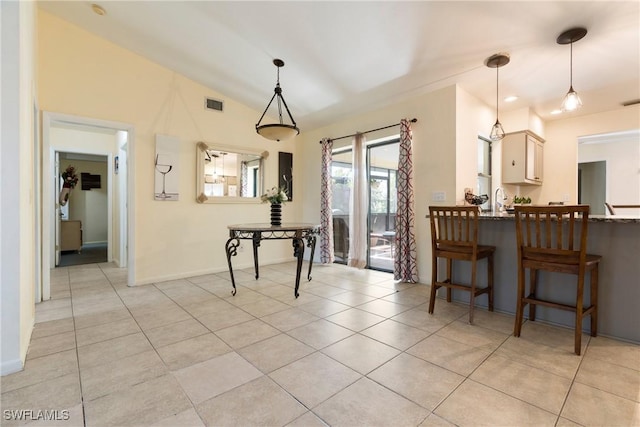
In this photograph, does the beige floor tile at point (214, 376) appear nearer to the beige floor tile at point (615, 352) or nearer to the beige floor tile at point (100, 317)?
the beige floor tile at point (100, 317)

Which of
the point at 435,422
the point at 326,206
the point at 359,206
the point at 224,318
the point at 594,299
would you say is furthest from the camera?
the point at 326,206

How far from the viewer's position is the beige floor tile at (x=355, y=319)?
2.49 metres

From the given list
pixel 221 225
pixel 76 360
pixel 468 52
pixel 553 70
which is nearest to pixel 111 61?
pixel 221 225

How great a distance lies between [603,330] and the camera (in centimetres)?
227

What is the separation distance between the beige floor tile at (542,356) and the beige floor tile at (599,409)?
180mm

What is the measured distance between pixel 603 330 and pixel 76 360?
3.91 metres

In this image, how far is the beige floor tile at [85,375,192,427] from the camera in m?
1.38

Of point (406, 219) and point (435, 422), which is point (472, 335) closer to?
point (435, 422)

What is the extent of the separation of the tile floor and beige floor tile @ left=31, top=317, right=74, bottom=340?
0.02 metres

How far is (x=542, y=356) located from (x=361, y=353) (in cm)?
124

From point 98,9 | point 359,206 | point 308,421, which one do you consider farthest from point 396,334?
point 98,9

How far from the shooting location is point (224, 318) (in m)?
2.66

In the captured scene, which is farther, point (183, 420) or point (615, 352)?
point (615, 352)

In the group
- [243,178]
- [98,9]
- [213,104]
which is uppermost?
[98,9]
